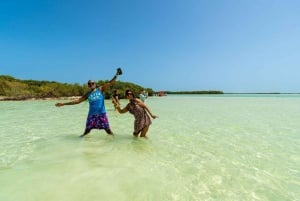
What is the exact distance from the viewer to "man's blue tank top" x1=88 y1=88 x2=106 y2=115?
7.14 meters

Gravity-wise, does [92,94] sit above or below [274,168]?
above

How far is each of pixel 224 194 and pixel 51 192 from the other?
2.69 meters

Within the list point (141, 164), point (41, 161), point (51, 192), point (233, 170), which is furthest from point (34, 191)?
point (233, 170)

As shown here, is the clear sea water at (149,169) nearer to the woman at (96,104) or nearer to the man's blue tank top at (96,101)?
the woman at (96,104)

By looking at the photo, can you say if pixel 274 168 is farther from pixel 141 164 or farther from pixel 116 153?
pixel 116 153

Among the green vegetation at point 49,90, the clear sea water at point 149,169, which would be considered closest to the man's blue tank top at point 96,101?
the clear sea water at point 149,169

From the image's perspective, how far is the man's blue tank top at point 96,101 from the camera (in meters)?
7.14

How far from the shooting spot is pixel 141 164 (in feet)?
16.9

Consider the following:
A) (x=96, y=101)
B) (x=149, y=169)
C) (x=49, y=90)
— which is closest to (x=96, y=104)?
(x=96, y=101)

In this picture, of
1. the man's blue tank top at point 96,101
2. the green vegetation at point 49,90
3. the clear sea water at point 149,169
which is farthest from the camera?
the green vegetation at point 49,90

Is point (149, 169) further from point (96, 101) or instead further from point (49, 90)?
point (49, 90)

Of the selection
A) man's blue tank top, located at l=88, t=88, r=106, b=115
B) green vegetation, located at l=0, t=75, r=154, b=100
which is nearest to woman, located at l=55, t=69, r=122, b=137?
man's blue tank top, located at l=88, t=88, r=106, b=115

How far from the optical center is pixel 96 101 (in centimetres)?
718

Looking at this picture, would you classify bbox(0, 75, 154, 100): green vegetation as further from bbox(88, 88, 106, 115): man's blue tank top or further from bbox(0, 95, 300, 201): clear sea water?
bbox(0, 95, 300, 201): clear sea water
